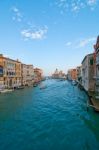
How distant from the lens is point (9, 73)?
68.7 m

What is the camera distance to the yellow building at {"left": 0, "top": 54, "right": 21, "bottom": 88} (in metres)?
62.7

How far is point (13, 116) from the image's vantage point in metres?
26.8

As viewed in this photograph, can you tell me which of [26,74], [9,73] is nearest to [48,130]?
[9,73]

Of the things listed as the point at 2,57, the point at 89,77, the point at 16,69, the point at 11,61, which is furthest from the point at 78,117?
the point at 16,69

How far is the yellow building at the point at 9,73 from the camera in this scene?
6266 centimetres

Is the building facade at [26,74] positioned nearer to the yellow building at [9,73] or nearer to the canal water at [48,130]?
the yellow building at [9,73]

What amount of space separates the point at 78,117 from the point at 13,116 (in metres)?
9.13

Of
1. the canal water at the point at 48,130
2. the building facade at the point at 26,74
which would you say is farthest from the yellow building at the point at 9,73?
the canal water at the point at 48,130

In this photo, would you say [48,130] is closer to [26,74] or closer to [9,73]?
[9,73]

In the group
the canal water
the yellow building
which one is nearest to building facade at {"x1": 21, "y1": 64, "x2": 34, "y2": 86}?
the yellow building

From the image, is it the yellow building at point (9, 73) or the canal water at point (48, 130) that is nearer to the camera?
the canal water at point (48, 130)

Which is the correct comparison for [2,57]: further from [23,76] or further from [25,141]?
[25,141]

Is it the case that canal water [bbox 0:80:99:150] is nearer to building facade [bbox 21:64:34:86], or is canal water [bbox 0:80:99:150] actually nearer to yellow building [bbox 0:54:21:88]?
yellow building [bbox 0:54:21:88]

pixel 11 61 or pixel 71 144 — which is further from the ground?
pixel 11 61
